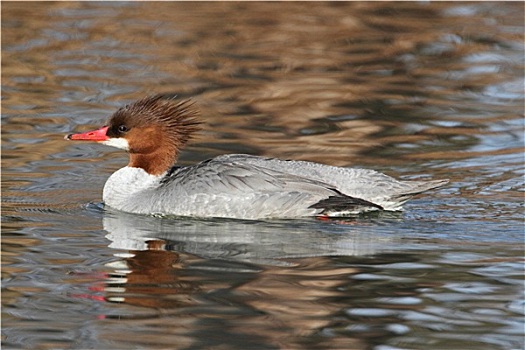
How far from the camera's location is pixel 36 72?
14.4 m

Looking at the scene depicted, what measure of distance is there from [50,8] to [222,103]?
19.5 feet

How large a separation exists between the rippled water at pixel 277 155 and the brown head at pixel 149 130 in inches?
23.1

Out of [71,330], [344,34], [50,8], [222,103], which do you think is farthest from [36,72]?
[71,330]

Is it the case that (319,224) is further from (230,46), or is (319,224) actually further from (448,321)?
(230,46)

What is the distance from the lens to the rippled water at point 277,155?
21.6ft

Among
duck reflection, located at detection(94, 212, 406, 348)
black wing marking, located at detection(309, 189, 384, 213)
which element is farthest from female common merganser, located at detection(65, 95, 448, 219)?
duck reflection, located at detection(94, 212, 406, 348)

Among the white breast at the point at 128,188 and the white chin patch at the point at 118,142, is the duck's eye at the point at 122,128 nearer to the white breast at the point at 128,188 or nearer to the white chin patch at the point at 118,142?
the white chin patch at the point at 118,142

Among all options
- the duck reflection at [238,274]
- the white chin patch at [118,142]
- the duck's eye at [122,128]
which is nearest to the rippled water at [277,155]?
the duck reflection at [238,274]

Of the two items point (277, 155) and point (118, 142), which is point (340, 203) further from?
point (277, 155)

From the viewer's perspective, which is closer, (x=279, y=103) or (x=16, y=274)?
(x=16, y=274)

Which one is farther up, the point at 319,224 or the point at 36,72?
the point at 36,72

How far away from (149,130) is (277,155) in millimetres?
1988

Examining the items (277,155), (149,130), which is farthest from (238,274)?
(277,155)

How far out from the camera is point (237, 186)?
8.97 m
